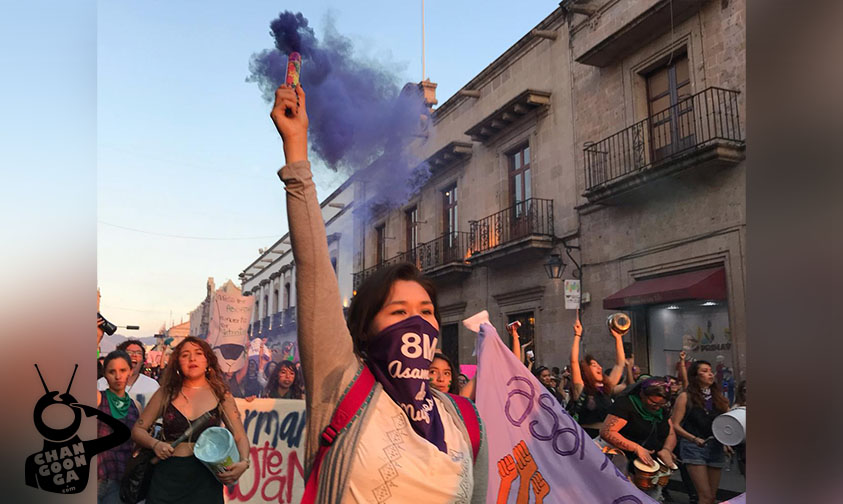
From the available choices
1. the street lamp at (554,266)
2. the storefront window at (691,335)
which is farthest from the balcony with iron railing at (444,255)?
the storefront window at (691,335)

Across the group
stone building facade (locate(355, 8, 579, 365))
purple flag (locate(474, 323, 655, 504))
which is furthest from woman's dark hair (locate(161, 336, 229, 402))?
stone building facade (locate(355, 8, 579, 365))

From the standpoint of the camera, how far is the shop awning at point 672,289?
10.7m

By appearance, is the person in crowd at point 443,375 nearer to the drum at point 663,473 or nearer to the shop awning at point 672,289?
the drum at point 663,473

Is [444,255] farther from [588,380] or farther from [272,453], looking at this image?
[272,453]

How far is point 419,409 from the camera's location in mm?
1613

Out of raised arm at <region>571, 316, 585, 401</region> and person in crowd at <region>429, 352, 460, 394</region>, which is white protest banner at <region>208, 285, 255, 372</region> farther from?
person in crowd at <region>429, 352, 460, 394</region>

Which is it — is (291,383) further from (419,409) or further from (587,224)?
(587,224)

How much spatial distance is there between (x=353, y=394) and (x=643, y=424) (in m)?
4.71

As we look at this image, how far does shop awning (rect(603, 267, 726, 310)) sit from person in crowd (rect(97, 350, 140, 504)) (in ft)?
27.5

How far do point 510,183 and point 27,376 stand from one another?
50.8ft

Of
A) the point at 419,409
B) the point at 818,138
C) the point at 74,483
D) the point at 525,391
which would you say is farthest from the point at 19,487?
the point at 525,391

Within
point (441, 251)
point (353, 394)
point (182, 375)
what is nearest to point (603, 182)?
point (441, 251)

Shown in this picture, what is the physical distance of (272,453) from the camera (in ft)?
18.2

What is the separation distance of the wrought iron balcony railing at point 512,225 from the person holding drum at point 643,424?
873 centimetres
